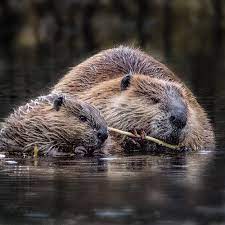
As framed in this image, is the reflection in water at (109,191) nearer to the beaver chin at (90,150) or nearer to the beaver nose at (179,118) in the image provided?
the beaver chin at (90,150)

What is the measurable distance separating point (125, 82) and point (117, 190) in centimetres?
299

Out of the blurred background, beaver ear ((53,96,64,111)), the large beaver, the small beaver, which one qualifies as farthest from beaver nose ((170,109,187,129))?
the blurred background

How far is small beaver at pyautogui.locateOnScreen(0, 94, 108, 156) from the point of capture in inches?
366

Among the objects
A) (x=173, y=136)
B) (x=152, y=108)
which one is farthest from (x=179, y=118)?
Answer: (x=152, y=108)

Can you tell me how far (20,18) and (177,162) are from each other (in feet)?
78.5

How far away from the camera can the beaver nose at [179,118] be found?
9.64 m

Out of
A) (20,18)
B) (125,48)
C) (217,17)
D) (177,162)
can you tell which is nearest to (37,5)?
(20,18)

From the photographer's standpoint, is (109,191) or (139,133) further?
(139,133)

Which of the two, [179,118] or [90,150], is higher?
[179,118]

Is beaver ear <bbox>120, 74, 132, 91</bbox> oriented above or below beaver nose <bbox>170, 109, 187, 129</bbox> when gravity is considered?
above

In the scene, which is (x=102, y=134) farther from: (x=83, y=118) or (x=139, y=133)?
(x=139, y=133)

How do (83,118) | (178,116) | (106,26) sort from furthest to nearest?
1. (106,26)
2. (178,116)
3. (83,118)

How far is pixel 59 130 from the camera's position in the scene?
30.9 feet

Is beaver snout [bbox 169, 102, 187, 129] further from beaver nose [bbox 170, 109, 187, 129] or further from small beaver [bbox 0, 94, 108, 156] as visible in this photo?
small beaver [bbox 0, 94, 108, 156]
